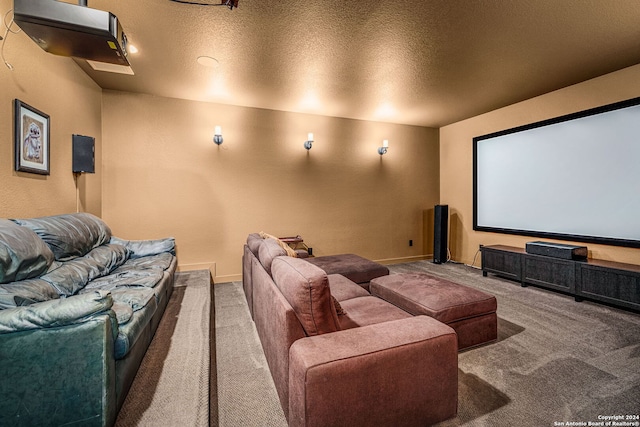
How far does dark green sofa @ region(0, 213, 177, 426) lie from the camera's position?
1054 millimetres

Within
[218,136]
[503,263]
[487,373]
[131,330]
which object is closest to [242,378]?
[131,330]

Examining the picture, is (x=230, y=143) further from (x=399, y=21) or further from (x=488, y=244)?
(x=488, y=244)

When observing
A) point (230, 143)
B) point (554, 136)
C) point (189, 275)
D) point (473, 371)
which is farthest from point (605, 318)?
point (230, 143)

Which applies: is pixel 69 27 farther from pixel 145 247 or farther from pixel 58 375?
pixel 145 247

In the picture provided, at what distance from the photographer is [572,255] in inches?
130

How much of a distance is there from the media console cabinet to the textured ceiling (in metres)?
2.21

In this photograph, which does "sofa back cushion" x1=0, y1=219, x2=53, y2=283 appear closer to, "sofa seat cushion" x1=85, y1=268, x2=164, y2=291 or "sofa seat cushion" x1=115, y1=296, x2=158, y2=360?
"sofa seat cushion" x1=85, y1=268, x2=164, y2=291

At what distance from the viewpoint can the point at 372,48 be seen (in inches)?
105

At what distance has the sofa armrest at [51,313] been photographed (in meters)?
1.04

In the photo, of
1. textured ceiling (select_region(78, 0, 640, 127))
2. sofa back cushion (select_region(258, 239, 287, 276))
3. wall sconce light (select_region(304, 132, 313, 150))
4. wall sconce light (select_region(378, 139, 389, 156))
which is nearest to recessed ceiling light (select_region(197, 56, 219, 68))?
textured ceiling (select_region(78, 0, 640, 127))

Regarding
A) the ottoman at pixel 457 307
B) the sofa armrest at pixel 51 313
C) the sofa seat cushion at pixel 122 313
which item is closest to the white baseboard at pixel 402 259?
the ottoman at pixel 457 307

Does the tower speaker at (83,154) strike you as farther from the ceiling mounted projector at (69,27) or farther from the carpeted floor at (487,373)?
the carpeted floor at (487,373)

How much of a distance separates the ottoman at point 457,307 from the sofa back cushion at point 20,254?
2.50m

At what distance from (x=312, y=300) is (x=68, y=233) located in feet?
6.85
